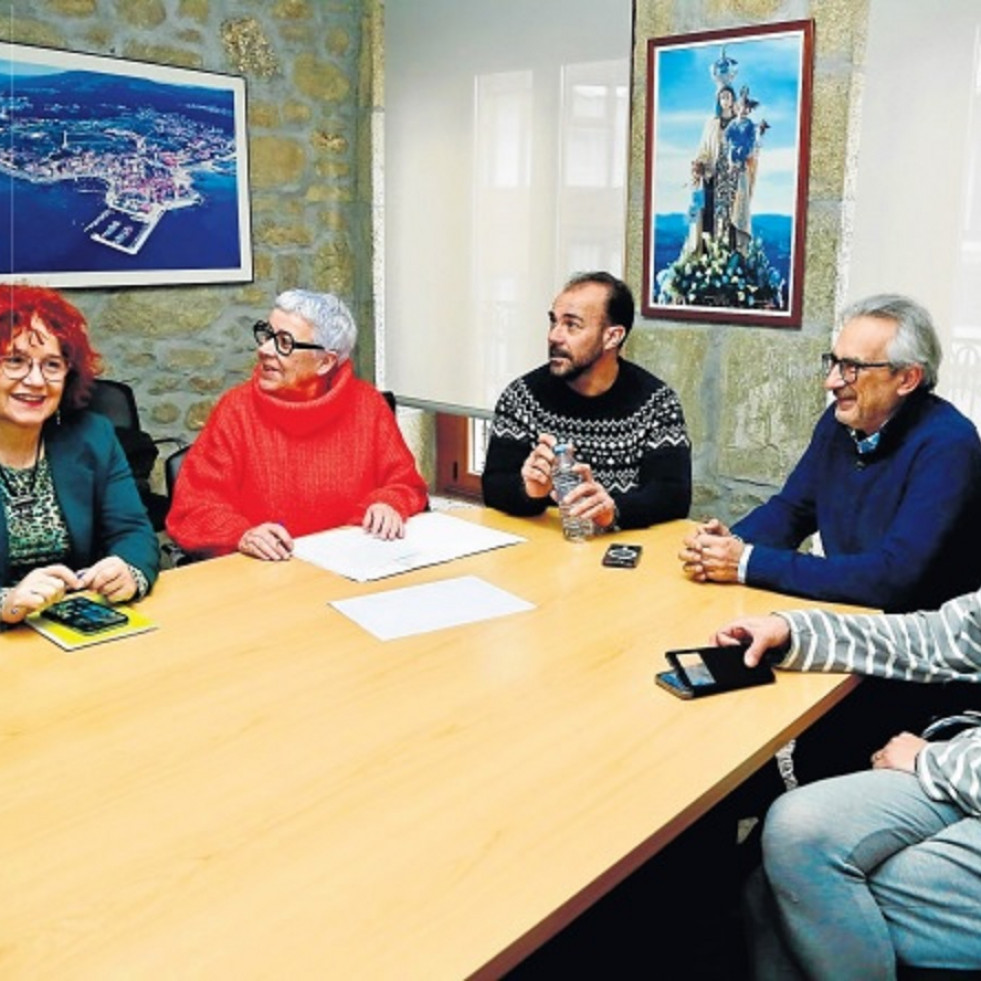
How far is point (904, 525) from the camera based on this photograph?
77.7 inches

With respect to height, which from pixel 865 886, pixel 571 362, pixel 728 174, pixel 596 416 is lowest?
pixel 865 886

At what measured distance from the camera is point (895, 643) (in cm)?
172

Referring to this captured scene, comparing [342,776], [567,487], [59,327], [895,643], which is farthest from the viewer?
[567,487]

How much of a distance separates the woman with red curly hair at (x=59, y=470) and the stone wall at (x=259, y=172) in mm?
1574

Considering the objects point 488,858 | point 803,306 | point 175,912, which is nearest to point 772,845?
point 488,858

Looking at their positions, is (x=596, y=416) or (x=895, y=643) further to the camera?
(x=596, y=416)

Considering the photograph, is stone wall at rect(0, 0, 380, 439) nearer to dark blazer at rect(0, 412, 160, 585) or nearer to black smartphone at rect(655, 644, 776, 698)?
dark blazer at rect(0, 412, 160, 585)

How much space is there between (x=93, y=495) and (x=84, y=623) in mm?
429

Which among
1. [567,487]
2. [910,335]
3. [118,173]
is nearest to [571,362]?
[567,487]

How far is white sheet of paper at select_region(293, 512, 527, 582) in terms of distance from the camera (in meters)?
2.12

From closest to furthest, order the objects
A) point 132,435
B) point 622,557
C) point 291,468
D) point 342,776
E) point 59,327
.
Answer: point 342,776 < point 59,327 < point 622,557 < point 291,468 < point 132,435

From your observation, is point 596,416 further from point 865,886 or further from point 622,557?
point 865,886

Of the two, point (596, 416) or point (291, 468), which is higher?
point (596, 416)

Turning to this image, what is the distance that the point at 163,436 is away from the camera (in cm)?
388
